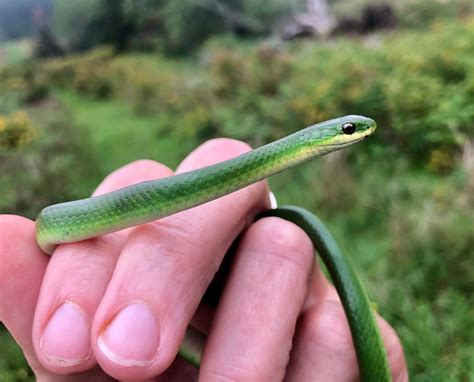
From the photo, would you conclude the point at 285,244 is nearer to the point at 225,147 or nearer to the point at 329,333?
the point at 329,333

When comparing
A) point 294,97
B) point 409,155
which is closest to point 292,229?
point 409,155

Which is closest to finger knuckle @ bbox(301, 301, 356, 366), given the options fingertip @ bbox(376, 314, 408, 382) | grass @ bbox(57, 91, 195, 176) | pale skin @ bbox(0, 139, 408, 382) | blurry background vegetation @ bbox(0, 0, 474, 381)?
pale skin @ bbox(0, 139, 408, 382)

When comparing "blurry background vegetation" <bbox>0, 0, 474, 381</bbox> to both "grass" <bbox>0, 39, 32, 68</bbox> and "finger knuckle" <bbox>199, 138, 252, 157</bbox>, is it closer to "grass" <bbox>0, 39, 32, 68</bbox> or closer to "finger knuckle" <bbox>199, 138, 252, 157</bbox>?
"grass" <bbox>0, 39, 32, 68</bbox>

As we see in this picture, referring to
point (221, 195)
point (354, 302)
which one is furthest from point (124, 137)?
point (221, 195)

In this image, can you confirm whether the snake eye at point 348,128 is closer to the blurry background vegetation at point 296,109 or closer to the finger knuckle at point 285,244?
the finger knuckle at point 285,244

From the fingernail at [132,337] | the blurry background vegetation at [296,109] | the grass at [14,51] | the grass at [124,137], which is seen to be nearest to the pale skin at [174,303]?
the fingernail at [132,337]

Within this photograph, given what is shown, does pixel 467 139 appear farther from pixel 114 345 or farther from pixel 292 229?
pixel 114 345
